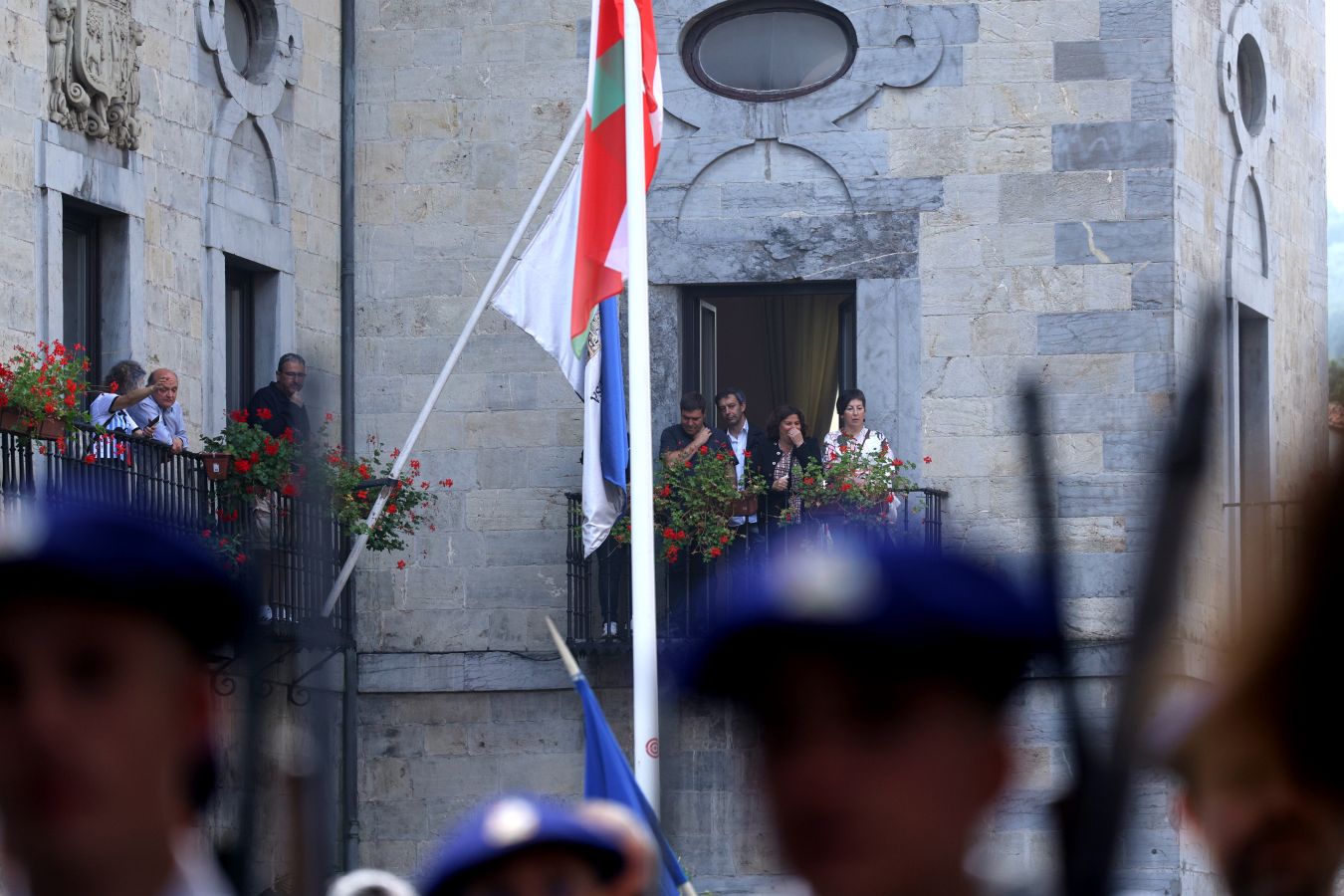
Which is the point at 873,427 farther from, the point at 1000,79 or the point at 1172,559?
the point at 1172,559

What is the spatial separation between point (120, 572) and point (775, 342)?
1715 cm

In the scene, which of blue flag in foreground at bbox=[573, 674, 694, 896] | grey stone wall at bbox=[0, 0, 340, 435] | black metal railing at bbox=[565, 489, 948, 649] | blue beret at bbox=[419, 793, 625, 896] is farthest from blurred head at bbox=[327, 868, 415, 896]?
black metal railing at bbox=[565, 489, 948, 649]

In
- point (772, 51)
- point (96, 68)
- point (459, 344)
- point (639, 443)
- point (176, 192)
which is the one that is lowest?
point (639, 443)

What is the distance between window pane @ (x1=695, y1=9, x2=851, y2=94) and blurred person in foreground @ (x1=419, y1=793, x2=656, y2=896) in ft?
53.6

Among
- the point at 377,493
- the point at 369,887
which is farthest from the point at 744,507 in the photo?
the point at 369,887

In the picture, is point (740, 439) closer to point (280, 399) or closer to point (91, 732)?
point (280, 399)

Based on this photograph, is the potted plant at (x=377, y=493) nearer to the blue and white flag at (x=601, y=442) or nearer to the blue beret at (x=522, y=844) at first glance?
the blue and white flag at (x=601, y=442)

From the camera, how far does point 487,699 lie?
19188mm

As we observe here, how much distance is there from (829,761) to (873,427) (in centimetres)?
1655

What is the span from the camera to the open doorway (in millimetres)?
19500

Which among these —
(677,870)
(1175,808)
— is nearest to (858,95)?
(677,870)

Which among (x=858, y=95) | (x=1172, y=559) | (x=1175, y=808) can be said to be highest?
(x=858, y=95)

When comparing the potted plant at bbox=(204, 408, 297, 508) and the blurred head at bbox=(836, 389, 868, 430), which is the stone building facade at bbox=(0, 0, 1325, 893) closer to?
the blurred head at bbox=(836, 389, 868, 430)

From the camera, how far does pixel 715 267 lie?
1931 centimetres
